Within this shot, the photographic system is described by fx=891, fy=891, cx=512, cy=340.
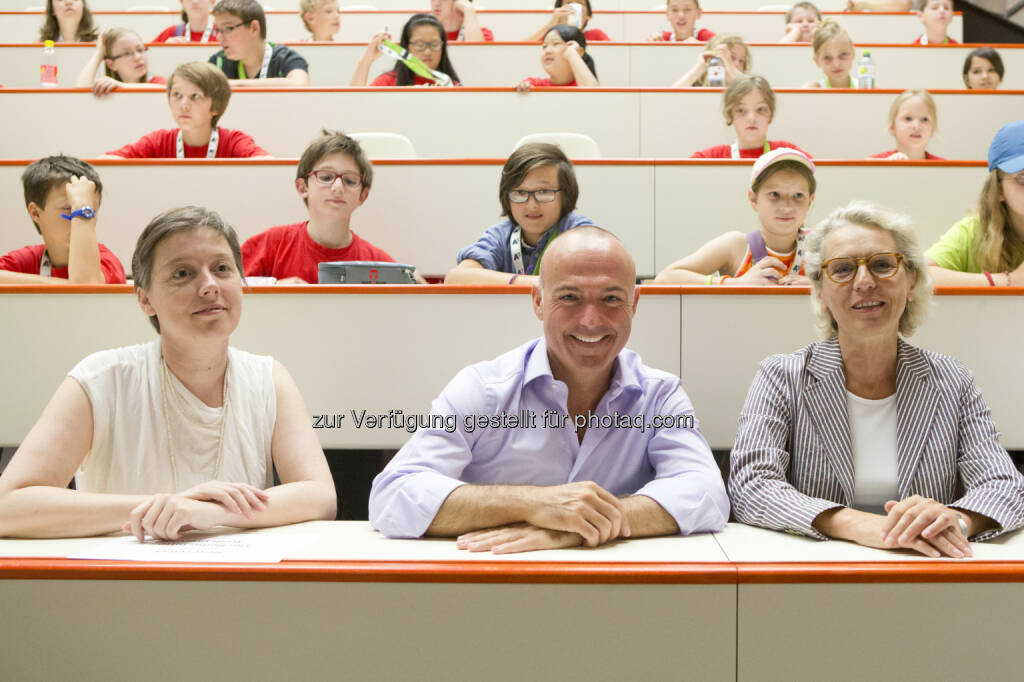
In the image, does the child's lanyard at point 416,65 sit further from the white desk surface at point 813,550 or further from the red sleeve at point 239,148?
the white desk surface at point 813,550

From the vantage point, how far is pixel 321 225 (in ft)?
8.21

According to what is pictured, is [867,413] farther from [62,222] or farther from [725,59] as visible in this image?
[725,59]

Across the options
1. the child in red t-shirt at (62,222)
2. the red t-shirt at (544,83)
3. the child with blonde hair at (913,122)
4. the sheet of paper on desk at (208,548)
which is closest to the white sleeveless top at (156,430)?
the sheet of paper on desk at (208,548)

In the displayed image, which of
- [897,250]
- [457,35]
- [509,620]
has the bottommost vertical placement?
[509,620]

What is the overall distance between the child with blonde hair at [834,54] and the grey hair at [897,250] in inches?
105

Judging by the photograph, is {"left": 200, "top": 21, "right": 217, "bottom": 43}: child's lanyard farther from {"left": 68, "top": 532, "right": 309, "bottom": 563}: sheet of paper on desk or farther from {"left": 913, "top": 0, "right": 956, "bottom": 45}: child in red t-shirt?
{"left": 68, "top": 532, "right": 309, "bottom": 563}: sheet of paper on desk

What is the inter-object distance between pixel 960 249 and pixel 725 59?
200cm

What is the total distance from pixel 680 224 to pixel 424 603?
79.9 inches

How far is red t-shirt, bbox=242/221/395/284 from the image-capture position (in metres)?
2.50

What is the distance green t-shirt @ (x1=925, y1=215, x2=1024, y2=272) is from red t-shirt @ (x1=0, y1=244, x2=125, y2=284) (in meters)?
2.12

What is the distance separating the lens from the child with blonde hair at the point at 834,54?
3920 millimetres

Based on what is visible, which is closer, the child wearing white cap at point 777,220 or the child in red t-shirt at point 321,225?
the child wearing white cap at point 777,220

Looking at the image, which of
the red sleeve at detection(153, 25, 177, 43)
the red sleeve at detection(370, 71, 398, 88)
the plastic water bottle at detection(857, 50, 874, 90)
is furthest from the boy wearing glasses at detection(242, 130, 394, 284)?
the red sleeve at detection(153, 25, 177, 43)

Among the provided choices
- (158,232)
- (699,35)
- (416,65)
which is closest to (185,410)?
(158,232)
